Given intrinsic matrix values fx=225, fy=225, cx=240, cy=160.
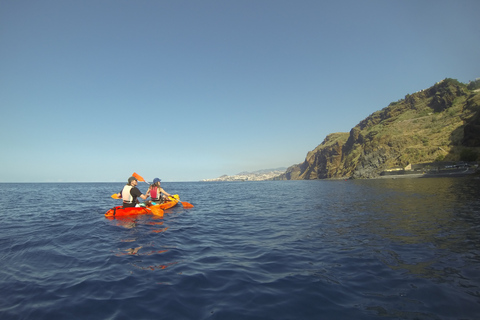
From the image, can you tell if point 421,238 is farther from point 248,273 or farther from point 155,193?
point 155,193

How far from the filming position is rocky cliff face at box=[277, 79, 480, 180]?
215ft

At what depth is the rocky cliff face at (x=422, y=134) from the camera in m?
65.5

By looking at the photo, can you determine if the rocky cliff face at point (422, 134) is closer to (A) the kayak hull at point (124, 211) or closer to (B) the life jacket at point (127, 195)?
(A) the kayak hull at point (124, 211)

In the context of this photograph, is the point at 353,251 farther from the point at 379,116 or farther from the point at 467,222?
the point at 379,116

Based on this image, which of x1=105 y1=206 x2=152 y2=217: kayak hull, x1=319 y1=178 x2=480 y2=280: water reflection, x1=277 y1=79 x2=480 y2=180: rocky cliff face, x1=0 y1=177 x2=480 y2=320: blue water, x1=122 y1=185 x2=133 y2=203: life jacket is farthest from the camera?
x1=277 y1=79 x2=480 y2=180: rocky cliff face

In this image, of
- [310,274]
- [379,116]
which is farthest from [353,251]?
[379,116]

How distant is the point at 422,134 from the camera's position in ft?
278

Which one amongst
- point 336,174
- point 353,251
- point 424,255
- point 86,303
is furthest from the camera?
point 336,174

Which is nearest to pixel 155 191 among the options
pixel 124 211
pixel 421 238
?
pixel 124 211

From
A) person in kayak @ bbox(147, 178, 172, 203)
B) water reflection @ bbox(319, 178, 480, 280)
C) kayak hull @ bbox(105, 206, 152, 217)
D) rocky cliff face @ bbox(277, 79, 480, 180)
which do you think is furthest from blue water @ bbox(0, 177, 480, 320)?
rocky cliff face @ bbox(277, 79, 480, 180)

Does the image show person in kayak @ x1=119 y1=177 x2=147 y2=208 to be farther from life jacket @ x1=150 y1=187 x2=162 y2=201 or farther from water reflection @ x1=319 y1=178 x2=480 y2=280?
water reflection @ x1=319 y1=178 x2=480 y2=280

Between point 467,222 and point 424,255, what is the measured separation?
6036 millimetres

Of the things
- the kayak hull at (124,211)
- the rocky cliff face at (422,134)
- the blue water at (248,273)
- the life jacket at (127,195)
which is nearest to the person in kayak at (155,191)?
the kayak hull at (124,211)

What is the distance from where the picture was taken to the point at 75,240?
9.30 m
